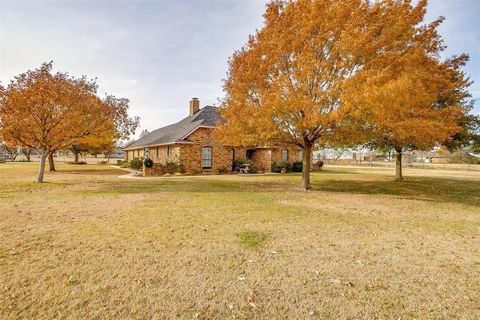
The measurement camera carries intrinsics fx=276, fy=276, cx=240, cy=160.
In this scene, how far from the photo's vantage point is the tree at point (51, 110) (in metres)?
14.2

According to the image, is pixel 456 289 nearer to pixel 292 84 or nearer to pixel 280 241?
pixel 280 241

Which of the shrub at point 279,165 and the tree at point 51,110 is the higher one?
the tree at point 51,110

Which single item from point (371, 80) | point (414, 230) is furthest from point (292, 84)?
point (414, 230)

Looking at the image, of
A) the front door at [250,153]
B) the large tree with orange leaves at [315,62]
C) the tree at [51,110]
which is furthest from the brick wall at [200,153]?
the large tree with orange leaves at [315,62]

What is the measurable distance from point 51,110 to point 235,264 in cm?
1566

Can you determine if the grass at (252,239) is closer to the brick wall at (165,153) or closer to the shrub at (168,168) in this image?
the shrub at (168,168)

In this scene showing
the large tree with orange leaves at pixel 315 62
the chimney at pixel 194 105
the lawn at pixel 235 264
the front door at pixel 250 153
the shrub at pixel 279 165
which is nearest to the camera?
the lawn at pixel 235 264

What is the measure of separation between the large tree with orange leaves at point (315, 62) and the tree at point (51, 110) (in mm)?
A: 7940

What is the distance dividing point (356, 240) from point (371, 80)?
20.2ft

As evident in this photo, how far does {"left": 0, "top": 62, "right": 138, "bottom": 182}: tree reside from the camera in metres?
14.2

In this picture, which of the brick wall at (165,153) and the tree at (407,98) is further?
the brick wall at (165,153)

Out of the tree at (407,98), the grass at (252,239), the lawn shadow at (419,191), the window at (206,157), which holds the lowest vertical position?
the lawn shadow at (419,191)

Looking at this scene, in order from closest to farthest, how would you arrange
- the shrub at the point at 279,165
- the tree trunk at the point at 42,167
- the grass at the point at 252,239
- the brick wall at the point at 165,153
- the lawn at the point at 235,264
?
the lawn at the point at 235,264
the grass at the point at 252,239
the tree trunk at the point at 42,167
the brick wall at the point at 165,153
the shrub at the point at 279,165

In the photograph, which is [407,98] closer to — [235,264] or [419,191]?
[419,191]
